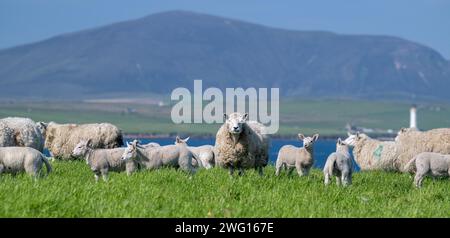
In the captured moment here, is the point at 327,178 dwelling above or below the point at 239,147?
below

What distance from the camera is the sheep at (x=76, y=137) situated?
2650 centimetres

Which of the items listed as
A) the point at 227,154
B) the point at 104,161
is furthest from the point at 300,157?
the point at 104,161

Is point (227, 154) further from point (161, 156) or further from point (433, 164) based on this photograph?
point (433, 164)

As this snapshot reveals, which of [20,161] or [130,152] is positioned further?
[130,152]

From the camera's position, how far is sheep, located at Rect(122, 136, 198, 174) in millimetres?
18422

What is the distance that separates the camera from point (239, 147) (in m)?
19.4

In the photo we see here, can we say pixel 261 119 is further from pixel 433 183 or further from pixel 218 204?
pixel 218 204

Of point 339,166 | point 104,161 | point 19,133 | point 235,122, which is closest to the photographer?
point 339,166

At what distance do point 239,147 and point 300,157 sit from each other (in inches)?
52.6

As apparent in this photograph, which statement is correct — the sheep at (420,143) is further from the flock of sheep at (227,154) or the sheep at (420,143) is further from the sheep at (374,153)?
the sheep at (374,153)

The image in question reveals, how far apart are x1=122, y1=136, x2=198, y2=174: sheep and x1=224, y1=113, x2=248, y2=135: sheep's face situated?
98cm

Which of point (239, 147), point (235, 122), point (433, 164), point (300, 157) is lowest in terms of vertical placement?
point (433, 164)

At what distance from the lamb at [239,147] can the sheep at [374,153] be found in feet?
19.5

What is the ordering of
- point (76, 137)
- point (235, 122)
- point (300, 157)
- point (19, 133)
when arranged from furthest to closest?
point (76, 137) → point (19, 133) → point (300, 157) → point (235, 122)
